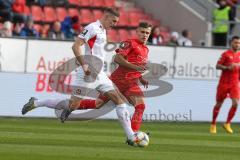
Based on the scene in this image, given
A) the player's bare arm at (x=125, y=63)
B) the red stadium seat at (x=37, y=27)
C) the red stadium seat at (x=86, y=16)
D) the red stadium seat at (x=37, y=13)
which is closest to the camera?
the player's bare arm at (x=125, y=63)

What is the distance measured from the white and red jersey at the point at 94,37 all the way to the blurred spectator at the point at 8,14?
11.3 metres

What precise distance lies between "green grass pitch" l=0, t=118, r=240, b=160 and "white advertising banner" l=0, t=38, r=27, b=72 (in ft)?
6.04

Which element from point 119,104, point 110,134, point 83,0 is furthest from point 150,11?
point 119,104

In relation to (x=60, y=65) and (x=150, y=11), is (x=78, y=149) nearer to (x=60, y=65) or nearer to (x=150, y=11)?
(x=60, y=65)

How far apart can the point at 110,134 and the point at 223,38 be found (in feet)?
41.6

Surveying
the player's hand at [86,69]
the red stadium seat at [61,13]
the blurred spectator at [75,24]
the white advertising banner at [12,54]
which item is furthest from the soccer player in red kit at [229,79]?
the red stadium seat at [61,13]

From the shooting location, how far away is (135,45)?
1409 cm

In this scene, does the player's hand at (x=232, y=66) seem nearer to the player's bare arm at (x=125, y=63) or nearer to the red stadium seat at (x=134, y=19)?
the player's bare arm at (x=125, y=63)

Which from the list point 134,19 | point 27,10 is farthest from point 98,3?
point 27,10

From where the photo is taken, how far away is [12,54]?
21.4 metres

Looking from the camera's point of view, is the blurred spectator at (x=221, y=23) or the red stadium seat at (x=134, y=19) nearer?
the blurred spectator at (x=221, y=23)

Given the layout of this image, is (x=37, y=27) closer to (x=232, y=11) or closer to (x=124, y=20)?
(x=124, y=20)

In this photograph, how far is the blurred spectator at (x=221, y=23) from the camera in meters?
28.0

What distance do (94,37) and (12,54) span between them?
829cm
